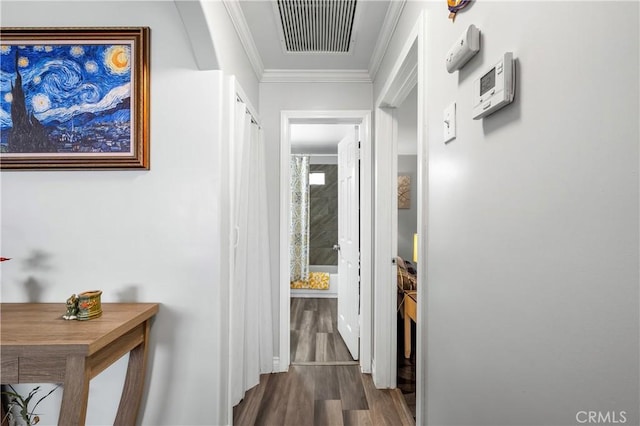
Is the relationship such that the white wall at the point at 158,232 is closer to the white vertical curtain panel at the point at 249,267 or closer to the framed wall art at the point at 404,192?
the white vertical curtain panel at the point at 249,267

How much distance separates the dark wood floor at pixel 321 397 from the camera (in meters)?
2.05

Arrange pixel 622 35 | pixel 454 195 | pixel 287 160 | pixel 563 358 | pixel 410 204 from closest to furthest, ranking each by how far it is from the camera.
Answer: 1. pixel 622 35
2. pixel 563 358
3. pixel 454 195
4. pixel 287 160
5. pixel 410 204

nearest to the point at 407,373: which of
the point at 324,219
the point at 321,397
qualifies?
the point at 321,397

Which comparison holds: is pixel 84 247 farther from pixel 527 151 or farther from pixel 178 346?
pixel 527 151

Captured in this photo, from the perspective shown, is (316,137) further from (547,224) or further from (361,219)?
(547,224)

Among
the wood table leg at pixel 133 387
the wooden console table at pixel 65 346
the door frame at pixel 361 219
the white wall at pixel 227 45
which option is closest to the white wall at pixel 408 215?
the door frame at pixel 361 219

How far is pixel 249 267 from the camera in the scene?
2297mm

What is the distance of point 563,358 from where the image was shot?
0.66m

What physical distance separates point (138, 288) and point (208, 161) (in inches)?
29.3

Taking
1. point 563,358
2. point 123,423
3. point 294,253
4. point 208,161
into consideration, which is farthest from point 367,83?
point 294,253

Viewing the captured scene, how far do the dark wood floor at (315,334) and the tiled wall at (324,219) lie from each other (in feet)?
3.53

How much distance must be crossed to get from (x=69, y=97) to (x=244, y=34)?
109cm

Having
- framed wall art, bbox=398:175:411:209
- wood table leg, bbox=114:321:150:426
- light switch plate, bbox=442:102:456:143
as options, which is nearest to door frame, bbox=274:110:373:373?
wood table leg, bbox=114:321:150:426

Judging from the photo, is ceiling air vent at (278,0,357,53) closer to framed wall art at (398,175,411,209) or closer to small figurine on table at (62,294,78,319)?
small figurine on table at (62,294,78,319)
